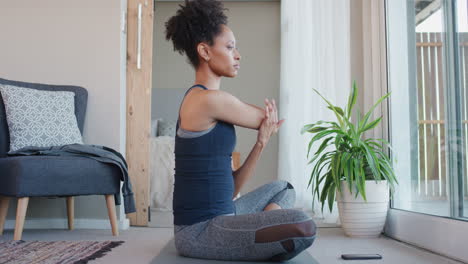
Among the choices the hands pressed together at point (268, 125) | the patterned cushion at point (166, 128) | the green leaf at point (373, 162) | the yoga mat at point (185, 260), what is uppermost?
the patterned cushion at point (166, 128)

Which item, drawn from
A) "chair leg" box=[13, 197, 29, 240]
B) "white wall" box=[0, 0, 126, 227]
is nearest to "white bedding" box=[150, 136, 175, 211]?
"white wall" box=[0, 0, 126, 227]

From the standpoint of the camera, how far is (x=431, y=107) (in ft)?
8.51

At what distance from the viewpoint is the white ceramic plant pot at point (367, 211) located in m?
3.05

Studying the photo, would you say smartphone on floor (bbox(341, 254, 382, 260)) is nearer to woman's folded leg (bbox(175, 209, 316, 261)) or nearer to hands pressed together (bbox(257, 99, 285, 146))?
woman's folded leg (bbox(175, 209, 316, 261))

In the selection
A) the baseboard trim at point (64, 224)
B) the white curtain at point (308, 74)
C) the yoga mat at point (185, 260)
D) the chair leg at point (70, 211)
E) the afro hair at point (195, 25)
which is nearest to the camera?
the yoga mat at point (185, 260)

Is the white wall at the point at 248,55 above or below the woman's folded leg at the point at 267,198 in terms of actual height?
above

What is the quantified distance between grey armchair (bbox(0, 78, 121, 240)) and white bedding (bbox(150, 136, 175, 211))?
1.72 meters

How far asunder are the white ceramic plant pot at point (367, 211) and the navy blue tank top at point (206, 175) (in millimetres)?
1366

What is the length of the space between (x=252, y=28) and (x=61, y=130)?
3.91 meters

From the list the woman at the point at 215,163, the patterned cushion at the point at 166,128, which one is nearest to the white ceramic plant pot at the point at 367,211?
the woman at the point at 215,163

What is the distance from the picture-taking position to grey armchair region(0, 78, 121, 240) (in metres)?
2.79

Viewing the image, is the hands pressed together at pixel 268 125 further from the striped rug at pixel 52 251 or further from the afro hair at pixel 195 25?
the striped rug at pixel 52 251

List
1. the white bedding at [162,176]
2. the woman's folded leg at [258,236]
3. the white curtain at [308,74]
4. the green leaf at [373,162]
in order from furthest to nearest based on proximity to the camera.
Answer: the white bedding at [162,176], the white curtain at [308,74], the green leaf at [373,162], the woman's folded leg at [258,236]

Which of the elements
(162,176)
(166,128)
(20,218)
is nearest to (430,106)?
(20,218)
